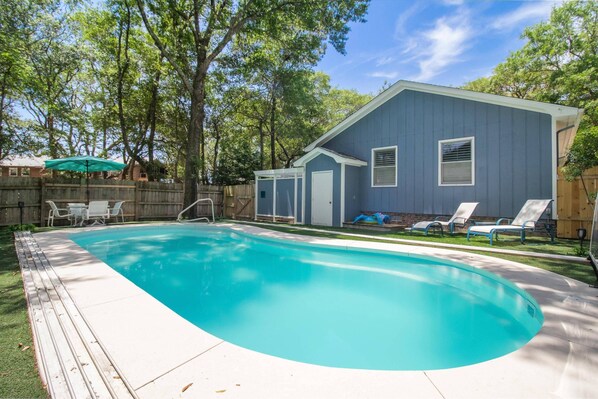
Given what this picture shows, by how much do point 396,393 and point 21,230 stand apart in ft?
39.9

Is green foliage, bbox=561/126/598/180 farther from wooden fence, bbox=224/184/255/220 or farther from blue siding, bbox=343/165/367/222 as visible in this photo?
wooden fence, bbox=224/184/255/220

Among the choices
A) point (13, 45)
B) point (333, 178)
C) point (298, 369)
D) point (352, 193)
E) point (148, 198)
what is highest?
point (13, 45)

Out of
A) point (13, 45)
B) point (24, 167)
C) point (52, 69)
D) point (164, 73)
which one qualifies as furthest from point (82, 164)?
point (24, 167)

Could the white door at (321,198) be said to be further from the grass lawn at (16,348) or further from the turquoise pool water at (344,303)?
the grass lawn at (16,348)

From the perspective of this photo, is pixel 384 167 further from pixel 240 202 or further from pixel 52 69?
pixel 52 69

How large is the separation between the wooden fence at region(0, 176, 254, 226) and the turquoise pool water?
232 inches

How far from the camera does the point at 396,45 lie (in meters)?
14.4

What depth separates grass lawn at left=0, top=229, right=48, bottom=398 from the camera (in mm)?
1678

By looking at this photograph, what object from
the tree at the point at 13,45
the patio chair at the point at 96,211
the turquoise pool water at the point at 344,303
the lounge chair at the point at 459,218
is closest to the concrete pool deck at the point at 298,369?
the turquoise pool water at the point at 344,303

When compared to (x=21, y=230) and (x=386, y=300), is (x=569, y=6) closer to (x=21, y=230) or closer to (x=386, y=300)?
(x=386, y=300)

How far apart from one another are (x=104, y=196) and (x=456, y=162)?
1451 centimetres

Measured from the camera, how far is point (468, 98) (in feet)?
30.7

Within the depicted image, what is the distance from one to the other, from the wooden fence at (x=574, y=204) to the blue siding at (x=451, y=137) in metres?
0.34

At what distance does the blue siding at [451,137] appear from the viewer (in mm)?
8266
